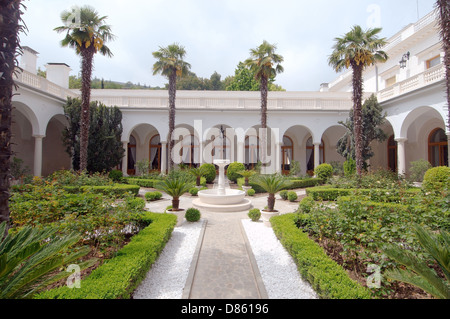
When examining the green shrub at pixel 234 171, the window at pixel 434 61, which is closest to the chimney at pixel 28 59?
the green shrub at pixel 234 171

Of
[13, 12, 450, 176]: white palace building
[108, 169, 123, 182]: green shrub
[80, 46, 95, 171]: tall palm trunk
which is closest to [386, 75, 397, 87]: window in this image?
[13, 12, 450, 176]: white palace building

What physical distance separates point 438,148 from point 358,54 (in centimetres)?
969

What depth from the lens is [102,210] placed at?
5.01 metres

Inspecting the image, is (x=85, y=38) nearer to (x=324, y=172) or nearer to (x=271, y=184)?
(x=271, y=184)

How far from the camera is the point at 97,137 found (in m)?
15.6

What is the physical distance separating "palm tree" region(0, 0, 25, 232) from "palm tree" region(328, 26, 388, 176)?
14.2 meters

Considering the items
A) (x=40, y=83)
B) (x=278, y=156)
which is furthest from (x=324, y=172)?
(x=40, y=83)

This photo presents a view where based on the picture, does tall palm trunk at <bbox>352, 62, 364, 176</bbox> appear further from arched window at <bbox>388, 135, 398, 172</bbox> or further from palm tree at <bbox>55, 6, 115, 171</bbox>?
palm tree at <bbox>55, 6, 115, 171</bbox>

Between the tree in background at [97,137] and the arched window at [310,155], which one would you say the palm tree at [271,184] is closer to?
the tree in background at [97,137]

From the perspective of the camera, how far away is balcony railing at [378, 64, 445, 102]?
12.0m

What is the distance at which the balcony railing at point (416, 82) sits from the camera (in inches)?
471

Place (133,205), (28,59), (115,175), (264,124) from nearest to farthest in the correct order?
(133,205) < (115,175) < (28,59) < (264,124)
